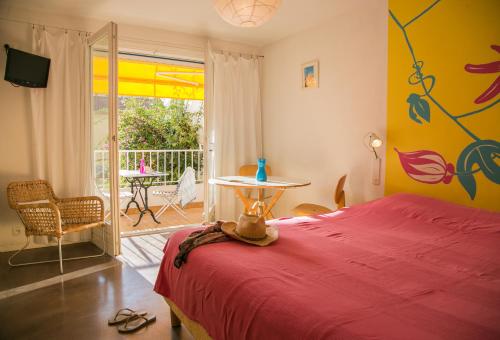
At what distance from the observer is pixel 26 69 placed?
3.53 meters

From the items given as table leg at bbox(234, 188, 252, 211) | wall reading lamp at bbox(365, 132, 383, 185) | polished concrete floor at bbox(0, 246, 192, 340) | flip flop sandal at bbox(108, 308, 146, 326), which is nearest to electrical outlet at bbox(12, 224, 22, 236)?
polished concrete floor at bbox(0, 246, 192, 340)

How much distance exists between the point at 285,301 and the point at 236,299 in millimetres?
228

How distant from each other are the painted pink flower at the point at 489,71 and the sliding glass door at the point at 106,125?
3024 millimetres

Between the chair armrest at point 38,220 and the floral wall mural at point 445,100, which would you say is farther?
the chair armrest at point 38,220

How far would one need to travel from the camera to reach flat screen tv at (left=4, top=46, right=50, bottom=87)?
3463 mm

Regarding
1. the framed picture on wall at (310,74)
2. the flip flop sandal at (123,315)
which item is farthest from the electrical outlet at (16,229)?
the framed picture on wall at (310,74)

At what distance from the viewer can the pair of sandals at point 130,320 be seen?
2207 millimetres

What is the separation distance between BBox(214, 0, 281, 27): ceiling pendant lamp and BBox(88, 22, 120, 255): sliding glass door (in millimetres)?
1589

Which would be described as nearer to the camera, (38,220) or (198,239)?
(198,239)

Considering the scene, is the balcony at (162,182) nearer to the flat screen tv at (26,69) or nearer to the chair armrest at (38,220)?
the chair armrest at (38,220)

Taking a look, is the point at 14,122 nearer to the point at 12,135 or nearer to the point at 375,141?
the point at 12,135

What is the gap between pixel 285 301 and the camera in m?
1.30

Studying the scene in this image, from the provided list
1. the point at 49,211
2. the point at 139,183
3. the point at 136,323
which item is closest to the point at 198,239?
the point at 136,323

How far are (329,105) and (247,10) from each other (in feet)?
6.51
